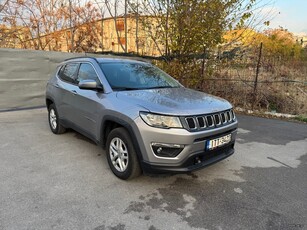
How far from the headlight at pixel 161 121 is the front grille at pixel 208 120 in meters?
0.12

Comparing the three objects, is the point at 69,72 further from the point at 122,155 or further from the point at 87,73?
the point at 122,155

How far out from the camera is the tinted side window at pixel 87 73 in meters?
3.83

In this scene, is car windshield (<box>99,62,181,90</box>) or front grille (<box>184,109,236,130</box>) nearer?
front grille (<box>184,109,236,130</box>)

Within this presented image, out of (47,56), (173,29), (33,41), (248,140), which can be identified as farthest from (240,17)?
(33,41)

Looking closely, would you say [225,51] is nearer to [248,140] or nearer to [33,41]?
[248,140]

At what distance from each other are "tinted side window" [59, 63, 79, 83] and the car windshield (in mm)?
843

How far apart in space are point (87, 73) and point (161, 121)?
188cm

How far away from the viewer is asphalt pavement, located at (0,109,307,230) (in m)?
2.47

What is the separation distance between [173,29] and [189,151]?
251 inches

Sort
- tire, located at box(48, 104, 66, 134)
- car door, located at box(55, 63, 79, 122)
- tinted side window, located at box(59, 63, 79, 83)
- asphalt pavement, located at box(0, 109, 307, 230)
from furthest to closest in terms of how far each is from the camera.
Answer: tire, located at box(48, 104, 66, 134) → tinted side window, located at box(59, 63, 79, 83) → car door, located at box(55, 63, 79, 122) → asphalt pavement, located at box(0, 109, 307, 230)

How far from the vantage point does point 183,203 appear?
2.79 meters

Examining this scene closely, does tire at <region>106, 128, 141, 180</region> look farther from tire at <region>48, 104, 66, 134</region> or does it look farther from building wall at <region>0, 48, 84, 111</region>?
building wall at <region>0, 48, 84, 111</region>

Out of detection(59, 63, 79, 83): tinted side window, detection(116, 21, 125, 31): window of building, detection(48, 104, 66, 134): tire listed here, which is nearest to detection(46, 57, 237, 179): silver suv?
detection(59, 63, 79, 83): tinted side window

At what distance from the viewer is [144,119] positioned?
111 inches
